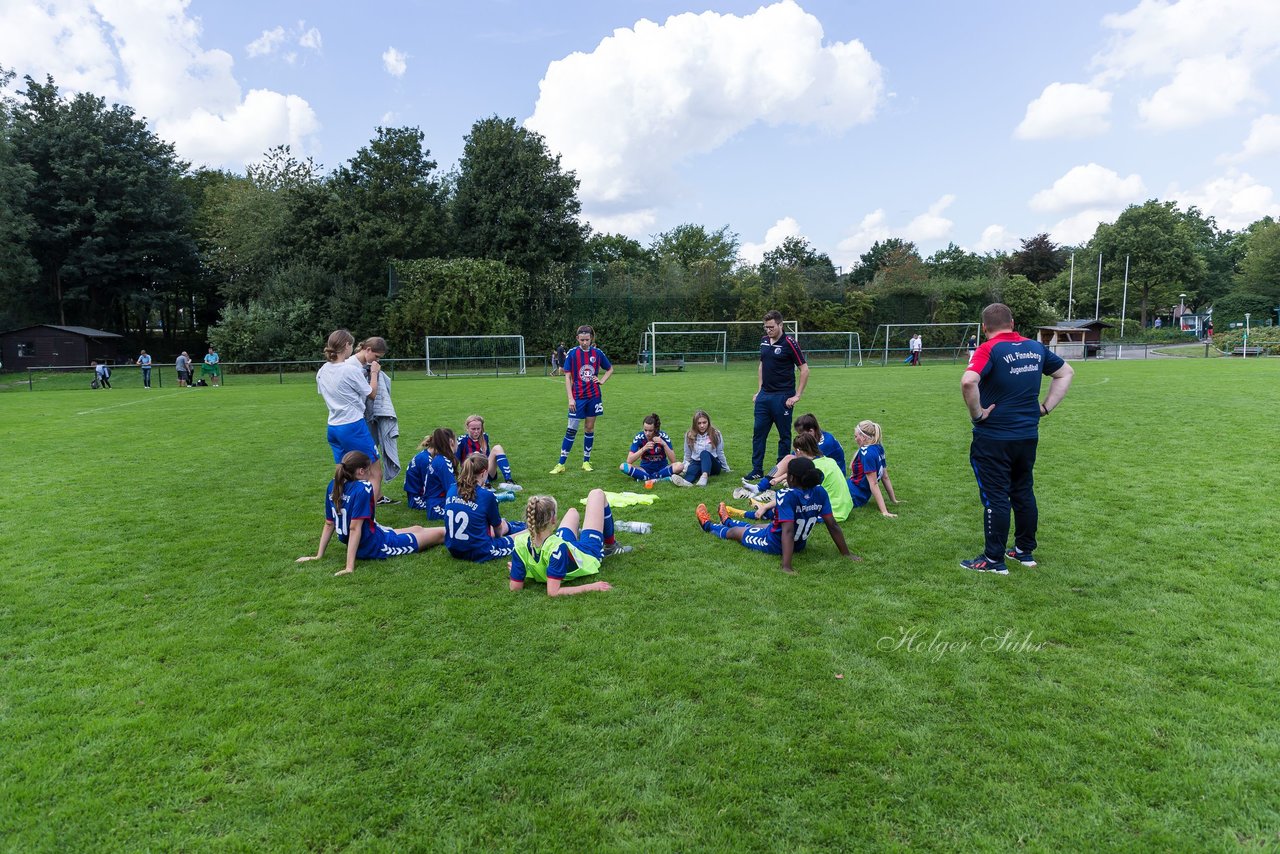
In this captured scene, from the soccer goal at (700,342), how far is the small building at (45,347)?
27.3m

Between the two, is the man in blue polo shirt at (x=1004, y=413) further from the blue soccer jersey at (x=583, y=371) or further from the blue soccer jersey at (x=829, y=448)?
the blue soccer jersey at (x=583, y=371)

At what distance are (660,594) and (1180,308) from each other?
294ft

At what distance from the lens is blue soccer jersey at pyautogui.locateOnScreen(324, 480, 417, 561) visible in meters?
5.36

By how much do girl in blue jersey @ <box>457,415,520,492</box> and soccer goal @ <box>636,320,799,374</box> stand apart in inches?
966

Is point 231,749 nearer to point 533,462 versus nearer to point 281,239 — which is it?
point 533,462

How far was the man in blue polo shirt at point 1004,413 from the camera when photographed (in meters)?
4.93

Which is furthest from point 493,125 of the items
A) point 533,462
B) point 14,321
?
point 533,462

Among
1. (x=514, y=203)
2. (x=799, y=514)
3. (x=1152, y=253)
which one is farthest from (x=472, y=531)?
(x=1152, y=253)

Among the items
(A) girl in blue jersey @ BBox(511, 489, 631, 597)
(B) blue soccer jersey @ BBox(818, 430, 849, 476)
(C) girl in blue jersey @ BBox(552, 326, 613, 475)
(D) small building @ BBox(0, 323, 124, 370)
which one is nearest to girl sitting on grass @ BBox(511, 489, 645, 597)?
(A) girl in blue jersey @ BBox(511, 489, 631, 597)

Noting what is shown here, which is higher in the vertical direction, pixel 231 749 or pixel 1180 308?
pixel 1180 308

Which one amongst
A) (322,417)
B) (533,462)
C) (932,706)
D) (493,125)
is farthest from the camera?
(493,125)

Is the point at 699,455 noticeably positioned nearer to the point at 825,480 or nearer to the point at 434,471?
the point at 825,480

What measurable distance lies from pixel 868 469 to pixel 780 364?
1.57m

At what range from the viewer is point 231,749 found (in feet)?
10.2
